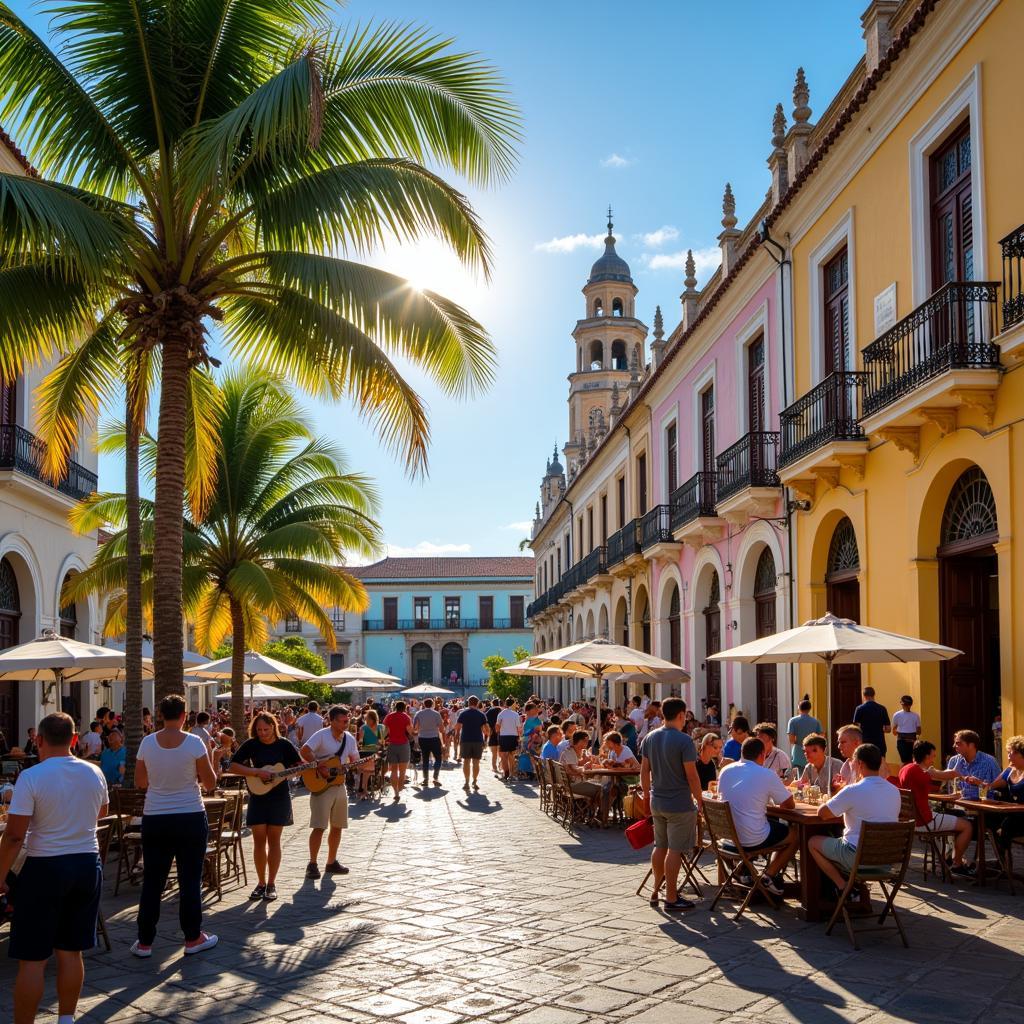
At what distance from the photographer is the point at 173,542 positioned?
426 inches

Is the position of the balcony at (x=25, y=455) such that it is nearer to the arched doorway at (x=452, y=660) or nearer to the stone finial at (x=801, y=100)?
the stone finial at (x=801, y=100)

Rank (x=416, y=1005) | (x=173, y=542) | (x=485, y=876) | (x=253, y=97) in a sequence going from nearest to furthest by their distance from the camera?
(x=416, y=1005) → (x=253, y=97) → (x=485, y=876) → (x=173, y=542)

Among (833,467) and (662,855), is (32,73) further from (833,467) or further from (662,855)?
(833,467)

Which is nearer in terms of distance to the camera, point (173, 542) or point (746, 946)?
point (746, 946)

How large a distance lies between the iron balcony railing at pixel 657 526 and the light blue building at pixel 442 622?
160 feet

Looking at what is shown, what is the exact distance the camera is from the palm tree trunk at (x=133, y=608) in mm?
13078

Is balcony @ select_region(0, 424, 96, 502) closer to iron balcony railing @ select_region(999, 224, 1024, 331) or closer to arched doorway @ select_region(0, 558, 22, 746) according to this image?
arched doorway @ select_region(0, 558, 22, 746)

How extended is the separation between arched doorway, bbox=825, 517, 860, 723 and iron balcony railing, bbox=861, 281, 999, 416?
2.90 m

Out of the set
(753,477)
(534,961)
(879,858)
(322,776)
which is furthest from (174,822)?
(753,477)

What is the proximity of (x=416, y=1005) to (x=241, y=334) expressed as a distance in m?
7.69

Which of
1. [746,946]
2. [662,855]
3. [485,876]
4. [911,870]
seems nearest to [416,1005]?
[746,946]

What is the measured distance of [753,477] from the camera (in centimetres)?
1806

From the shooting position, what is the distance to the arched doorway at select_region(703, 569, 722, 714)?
2255cm

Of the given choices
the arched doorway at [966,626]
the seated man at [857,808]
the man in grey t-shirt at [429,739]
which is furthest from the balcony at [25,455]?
the seated man at [857,808]
